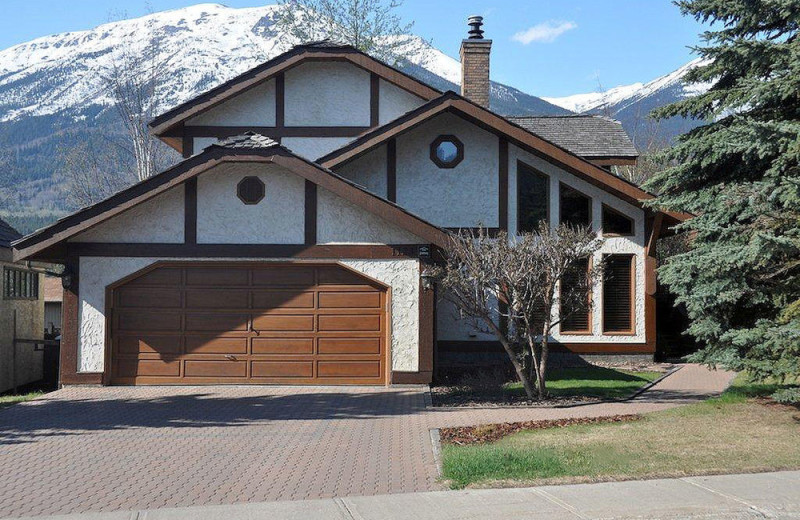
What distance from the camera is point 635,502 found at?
25.2 feet

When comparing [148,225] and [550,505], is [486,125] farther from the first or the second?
[550,505]

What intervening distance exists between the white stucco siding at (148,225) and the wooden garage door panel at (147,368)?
2392 mm

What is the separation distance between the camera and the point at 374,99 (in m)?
20.8

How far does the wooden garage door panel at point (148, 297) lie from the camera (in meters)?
16.2

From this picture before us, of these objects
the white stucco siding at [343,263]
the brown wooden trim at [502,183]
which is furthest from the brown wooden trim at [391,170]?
the white stucco siding at [343,263]

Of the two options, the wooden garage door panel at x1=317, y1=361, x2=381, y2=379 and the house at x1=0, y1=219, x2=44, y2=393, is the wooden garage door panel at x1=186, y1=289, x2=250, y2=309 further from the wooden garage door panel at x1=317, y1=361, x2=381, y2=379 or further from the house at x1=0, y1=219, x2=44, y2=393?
the house at x1=0, y1=219, x2=44, y2=393

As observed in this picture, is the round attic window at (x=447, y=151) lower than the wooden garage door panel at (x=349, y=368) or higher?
higher

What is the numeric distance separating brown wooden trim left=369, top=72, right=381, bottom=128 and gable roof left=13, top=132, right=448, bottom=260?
5579 mm

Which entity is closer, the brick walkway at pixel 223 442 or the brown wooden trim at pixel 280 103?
the brick walkway at pixel 223 442

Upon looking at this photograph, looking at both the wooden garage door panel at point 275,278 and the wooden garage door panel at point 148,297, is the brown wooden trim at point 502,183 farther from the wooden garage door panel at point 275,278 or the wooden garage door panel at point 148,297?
the wooden garage door panel at point 148,297

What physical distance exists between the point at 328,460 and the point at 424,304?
659 centimetres

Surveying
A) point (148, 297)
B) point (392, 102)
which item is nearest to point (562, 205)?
point (392, 102)

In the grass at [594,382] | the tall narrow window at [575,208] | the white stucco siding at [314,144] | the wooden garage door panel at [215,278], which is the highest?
the white stucco siding at [314,144]

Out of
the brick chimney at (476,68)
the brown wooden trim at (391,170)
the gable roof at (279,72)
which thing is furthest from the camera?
the brick chimney at (476,68)
